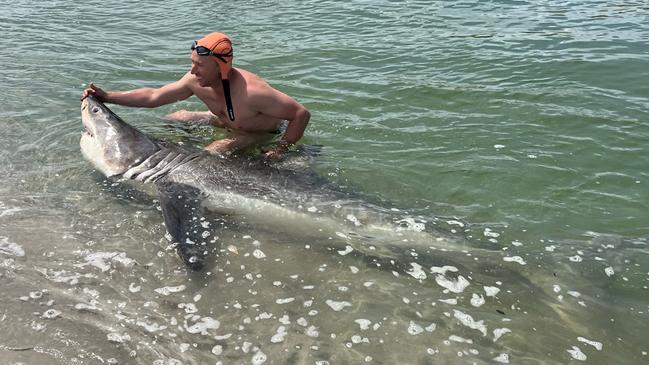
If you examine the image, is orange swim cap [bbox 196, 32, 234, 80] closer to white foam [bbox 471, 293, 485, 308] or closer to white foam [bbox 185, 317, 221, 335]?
white foam [bbox 185, 317, 221, 335]

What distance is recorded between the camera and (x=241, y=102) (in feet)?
22.3

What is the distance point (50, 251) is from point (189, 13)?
12.0m

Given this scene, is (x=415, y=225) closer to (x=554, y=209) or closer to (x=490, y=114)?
(x=554, y=209)

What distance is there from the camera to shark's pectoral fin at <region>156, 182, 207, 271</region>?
5121 mm

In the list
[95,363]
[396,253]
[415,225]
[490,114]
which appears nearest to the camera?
[95,363]

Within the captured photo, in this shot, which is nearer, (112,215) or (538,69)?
(112,215)

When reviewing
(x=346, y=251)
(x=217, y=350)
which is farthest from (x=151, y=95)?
(x=217, y=350)

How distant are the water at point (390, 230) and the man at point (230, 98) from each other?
2.09 feet

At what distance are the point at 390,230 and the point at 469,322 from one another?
60.1 inches

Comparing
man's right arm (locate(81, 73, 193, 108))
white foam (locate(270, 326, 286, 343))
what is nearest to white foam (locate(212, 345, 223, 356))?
white foam (locate(270, 326, 286, 343))

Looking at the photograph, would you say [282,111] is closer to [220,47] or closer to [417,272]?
[220,47]

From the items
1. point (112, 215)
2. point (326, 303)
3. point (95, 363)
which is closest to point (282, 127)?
point (112, 215)

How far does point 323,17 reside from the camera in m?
14.7

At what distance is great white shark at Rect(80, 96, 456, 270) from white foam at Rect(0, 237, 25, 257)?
1288mm
